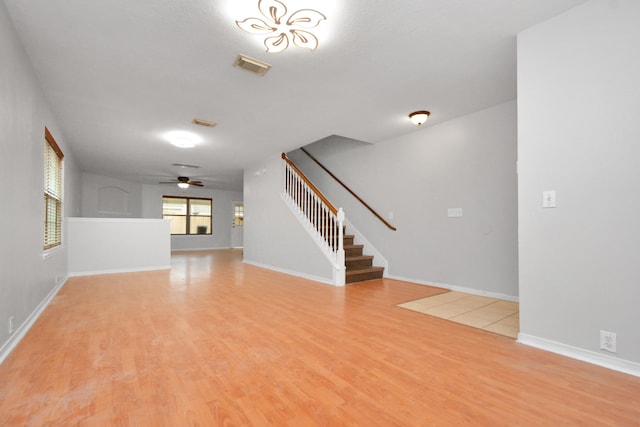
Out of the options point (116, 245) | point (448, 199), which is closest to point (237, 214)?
point (116, 245)

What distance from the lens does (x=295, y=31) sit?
2268 mm

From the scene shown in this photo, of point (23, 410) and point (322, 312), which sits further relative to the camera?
point (322, 312)

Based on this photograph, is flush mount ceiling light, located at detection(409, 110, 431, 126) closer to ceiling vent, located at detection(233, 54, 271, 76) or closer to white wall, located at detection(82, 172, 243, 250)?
ceiling vent, located at detection(233, 54, 271, 76)

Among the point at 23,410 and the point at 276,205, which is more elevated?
the point at 276,205

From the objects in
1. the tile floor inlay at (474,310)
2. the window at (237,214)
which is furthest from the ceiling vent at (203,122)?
the window at (237,214)

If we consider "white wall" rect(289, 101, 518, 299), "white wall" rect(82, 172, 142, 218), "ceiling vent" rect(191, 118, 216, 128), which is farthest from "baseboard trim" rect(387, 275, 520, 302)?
"white wall" rect(82, 172, 142, 218)

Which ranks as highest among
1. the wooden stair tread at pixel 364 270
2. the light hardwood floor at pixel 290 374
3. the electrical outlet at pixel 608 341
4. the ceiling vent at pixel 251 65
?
the ceiling vent at pixel 251 65

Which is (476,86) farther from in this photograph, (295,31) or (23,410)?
(23,410)

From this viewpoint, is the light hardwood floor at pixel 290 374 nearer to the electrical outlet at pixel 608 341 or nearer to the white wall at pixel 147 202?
the electrical outlet at pixel 608 341

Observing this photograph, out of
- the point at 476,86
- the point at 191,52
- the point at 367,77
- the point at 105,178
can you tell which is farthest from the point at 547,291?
the point at 105,178

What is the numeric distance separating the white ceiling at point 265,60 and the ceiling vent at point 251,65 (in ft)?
0.24

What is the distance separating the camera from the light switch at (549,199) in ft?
7.37

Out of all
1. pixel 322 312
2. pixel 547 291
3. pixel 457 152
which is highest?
pixel 457 152

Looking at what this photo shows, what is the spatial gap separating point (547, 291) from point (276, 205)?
16.6ft
